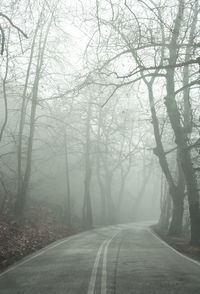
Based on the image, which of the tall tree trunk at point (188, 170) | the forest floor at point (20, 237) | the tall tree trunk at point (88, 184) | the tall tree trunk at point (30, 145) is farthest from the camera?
the tall tree trunk at point (88, 184)

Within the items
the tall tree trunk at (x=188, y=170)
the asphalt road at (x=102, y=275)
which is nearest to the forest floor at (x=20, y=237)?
the asphalt road at (x=102, y=275)

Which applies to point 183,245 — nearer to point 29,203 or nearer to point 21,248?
point 21,248

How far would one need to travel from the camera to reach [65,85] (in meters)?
27.3

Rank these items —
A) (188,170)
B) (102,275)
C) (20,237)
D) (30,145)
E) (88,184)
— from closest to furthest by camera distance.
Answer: (102,275), (20,237), (188,170), (30,145), (88,184)

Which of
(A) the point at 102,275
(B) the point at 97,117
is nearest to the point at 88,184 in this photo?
(B) the point at 97,117

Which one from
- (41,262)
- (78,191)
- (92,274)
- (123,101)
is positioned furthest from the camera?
(78,191)

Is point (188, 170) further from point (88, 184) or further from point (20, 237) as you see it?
point (88, 184)

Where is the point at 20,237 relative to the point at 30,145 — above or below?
below

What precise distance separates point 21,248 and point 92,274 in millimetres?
5653

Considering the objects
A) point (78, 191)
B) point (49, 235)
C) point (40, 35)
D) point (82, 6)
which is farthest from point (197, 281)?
point (78, 191)

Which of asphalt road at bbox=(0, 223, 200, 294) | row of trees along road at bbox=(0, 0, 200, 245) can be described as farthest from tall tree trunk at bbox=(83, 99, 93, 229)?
Result: asphalt road at bbox=(0, 223, 200, 294)

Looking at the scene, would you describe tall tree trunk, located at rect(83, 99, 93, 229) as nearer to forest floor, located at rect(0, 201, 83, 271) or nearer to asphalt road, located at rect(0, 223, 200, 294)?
forest floor, located at rect(0, 201, 83, 271)

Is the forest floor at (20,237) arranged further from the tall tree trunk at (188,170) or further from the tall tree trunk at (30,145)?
the tall tree trunk at (188,170)

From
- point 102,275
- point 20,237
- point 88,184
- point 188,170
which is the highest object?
point 88,184
